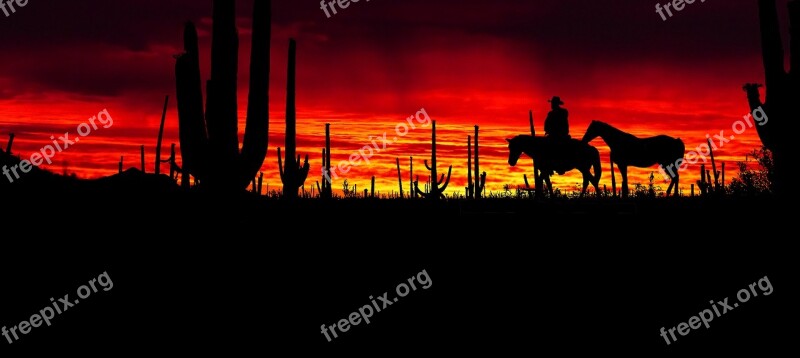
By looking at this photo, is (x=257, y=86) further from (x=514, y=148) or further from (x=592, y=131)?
(x=592, y=131)

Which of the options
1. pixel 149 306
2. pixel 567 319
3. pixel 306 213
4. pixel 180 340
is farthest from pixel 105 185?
pixel 567 319

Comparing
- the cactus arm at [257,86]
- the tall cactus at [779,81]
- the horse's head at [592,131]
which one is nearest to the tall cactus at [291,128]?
the cactus arm at [257,86]

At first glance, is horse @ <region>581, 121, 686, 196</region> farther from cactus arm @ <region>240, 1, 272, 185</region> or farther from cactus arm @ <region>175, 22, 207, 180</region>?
cactus arm @ <region>175, 22, 207, 180</region>

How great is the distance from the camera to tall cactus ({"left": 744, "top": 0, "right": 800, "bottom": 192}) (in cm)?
1467

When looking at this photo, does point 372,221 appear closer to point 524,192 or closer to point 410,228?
point 410,228

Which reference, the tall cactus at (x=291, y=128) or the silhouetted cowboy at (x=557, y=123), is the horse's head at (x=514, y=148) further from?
the tall cactus at (x=291, y=128)

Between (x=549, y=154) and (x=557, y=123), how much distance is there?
119 cm

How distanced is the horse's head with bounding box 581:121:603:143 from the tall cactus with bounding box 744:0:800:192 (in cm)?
893

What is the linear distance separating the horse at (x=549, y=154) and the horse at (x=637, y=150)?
502mm

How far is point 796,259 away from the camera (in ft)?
37.7

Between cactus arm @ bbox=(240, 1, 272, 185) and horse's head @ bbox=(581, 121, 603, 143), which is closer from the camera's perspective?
cactus arm @ bbox=(240, 1, 272, 185)

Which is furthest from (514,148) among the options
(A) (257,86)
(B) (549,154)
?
(A) (257,86)

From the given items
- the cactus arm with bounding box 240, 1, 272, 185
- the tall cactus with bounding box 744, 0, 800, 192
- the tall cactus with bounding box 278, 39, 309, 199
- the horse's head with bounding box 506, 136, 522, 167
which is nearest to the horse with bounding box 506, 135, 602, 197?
the horse's head with bounding box 506, 136, 522, 167

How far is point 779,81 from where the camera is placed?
592 inches
